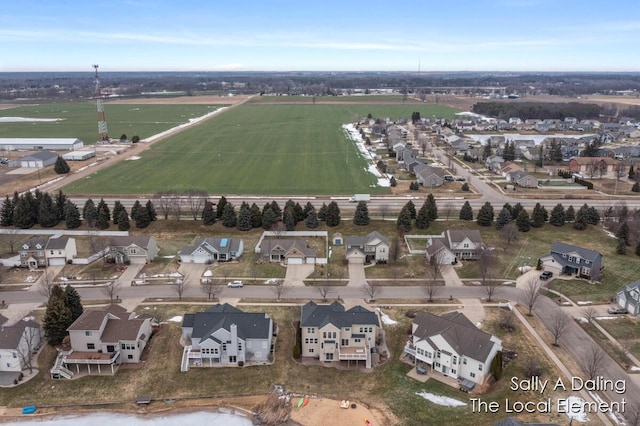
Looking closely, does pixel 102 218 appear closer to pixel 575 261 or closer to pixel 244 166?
pixel 244 166

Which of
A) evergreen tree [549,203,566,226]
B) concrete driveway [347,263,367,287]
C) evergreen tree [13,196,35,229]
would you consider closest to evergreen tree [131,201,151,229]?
evergreen tree [13,196,35,229]

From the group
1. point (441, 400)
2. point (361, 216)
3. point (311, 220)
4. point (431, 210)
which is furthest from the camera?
point (431, 210)

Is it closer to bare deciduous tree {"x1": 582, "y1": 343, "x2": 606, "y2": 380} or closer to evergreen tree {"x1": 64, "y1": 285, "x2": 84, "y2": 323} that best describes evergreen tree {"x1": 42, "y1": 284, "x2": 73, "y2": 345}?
evergreen tree {"x1": 64, "y1": 285, "x2": 84, "y2": 323}

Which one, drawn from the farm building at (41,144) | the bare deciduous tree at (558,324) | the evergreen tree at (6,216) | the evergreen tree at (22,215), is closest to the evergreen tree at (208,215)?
the evergreen tree at (22,215)

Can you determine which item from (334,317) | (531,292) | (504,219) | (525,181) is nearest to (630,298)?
(531,292)

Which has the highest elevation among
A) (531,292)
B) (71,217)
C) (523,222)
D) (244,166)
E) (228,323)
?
(244,166)

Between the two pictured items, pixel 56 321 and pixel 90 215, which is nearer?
pixel 56 321

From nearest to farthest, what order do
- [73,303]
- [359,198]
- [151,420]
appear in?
[151,420]
[73,303]
[359,198]

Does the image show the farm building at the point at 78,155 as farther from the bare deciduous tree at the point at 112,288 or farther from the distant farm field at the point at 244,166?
the bare deciduous tree at the point at 112,288
